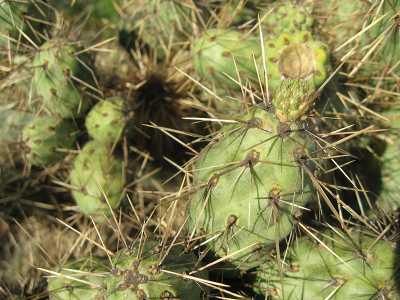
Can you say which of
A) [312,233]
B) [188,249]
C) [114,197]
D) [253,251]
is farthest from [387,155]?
[114,197]

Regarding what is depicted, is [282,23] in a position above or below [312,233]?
above

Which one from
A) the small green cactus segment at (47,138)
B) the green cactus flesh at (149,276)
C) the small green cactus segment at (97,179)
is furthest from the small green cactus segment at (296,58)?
the small green cactus segment at (47,138)

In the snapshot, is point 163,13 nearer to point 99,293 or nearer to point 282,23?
point 282,23

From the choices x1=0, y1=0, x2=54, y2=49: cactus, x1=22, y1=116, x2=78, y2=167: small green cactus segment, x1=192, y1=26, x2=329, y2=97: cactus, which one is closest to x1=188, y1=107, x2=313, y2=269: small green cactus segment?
x1=192, y1=26, x2=329, y2=97: cactus

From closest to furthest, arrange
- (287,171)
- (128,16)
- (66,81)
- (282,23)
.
A: (287,171) → (282,23) → (66,81) → (128,16)

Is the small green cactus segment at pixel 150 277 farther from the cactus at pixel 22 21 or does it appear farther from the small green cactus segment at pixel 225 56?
the cactus at pixel 22 21

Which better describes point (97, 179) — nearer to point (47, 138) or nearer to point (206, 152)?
point (47, 138)

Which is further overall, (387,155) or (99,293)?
(387,155)
